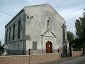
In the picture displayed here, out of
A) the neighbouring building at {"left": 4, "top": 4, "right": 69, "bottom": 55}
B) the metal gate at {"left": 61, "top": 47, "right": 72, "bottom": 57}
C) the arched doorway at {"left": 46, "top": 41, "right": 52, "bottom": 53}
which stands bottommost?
the metal gate at {"left": 61, "top": 47, "right": 72, "bottom": 57}

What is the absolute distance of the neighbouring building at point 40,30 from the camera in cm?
1883

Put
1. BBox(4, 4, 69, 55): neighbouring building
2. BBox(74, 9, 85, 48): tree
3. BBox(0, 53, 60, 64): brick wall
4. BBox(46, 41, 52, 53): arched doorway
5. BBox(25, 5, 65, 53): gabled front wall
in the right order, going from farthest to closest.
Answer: BBox(74, 9, 85, 48): tree, BBox(46, 41, 52, 53): arched doorway, BBox(25, 5, 65, 53): gabled front wall, BBox(4, 4, 69, 55): neighbouring building, BBox(0, 53, 60, 64): brick wall

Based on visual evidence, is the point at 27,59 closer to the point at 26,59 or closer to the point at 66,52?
the point at 26,59

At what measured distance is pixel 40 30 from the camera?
20609mm

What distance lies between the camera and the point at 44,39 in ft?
68.2

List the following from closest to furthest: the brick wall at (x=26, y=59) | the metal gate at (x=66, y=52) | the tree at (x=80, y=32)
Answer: the brick wall at (x=26, y=59) → the metal gate at (x=66, y=52) → the tree at (x=80, y=32)

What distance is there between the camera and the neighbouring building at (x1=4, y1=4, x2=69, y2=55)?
1883 centimetres

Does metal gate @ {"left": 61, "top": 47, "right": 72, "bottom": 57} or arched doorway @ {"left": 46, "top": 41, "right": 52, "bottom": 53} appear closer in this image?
arched doorway @ {"left": 46, "top": 41, "right": 52, "bottom": 53}

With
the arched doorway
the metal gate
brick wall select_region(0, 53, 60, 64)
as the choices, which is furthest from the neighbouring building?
brick wall select_region(0, 53, 60, 64)

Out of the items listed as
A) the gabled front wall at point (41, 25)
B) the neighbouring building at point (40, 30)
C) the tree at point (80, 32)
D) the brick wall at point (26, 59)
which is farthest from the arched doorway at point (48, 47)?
the tree at point (80, 32)

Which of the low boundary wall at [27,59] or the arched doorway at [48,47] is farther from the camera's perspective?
the arched doorway at [48,47]

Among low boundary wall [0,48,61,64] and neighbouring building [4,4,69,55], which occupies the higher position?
neighbouring building [4,4,69,55]

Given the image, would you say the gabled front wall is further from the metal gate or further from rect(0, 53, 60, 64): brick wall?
rect(0, 53, 60, 64): brick wall

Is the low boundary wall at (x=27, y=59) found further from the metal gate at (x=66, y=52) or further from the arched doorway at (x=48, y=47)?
the metal gate at (x=66, y=52)
